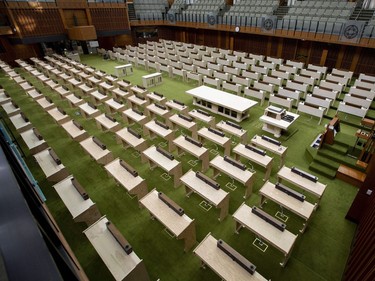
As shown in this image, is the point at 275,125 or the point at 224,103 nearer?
the point at 275,125

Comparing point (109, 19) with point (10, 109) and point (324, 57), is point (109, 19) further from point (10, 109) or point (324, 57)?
point (324, 57)

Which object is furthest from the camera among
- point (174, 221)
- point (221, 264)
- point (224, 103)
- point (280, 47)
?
point (280, 47)

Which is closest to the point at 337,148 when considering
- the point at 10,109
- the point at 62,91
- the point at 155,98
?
the point at 155,98

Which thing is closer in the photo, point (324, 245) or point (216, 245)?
point (216, 245)

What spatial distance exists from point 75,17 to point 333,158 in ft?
85.9

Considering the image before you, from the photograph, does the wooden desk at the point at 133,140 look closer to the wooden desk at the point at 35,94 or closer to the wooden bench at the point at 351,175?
the wooden desk at the point at 35,94

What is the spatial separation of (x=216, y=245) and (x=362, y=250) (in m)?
3.02

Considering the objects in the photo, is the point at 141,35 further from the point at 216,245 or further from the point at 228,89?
the point at 216,245

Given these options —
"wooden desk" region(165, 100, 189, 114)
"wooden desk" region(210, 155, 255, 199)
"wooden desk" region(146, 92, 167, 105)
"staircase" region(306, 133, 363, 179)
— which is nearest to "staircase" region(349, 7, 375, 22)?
"staircase" region(306, 133, 363, 179)

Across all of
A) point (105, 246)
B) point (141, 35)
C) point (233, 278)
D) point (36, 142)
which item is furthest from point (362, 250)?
point (141, 35)

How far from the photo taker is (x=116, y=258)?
4895 mm

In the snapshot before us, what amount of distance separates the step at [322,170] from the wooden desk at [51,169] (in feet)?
29.2

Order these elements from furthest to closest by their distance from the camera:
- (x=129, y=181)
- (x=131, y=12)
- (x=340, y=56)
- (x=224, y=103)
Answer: (x=131, y=12), (x=340, y=56), (x=224, y=103), (x=129, y=181)

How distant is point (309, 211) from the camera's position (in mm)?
5969
